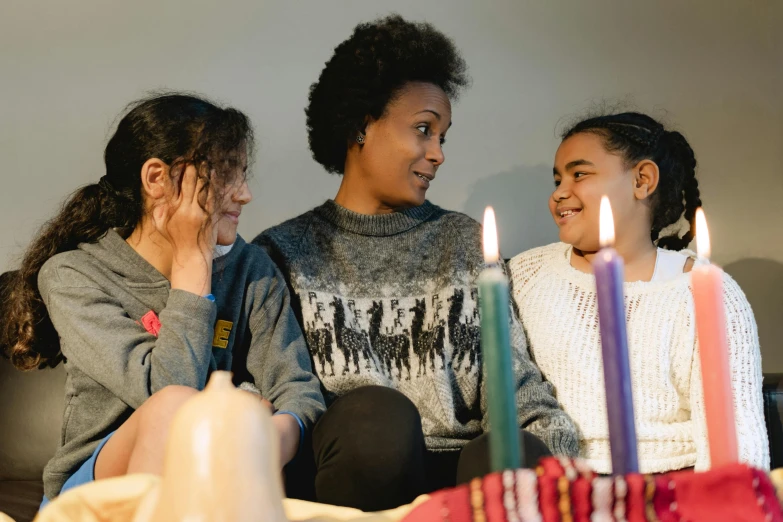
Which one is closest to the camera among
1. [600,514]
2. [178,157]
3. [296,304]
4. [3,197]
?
[600,514]

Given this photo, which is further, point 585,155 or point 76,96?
point 76,96

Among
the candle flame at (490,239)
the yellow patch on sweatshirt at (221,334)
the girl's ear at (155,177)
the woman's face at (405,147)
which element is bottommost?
the candle flame at (490,239)

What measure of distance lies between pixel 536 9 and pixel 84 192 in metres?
1.15

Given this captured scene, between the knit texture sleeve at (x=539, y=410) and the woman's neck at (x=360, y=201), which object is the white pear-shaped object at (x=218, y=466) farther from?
the woman's neck at (x=360, y=201)

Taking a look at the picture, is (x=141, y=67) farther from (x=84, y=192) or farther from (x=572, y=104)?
(x=572, y=104)

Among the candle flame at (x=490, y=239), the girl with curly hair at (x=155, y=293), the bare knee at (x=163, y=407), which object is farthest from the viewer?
the girl with curly hair at (x=155, y=293)

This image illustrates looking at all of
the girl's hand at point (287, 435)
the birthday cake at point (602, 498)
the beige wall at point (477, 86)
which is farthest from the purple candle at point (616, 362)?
the beige wall at point (477, 86)

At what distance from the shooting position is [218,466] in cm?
34

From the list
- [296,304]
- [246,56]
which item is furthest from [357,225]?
[246,56]

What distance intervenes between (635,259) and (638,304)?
115 millimetres

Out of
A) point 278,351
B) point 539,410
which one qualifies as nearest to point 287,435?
point 278,351

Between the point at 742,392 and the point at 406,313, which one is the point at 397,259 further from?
the point at 742,392

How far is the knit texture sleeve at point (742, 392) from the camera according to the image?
123 cm

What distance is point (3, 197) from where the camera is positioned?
1.75m
